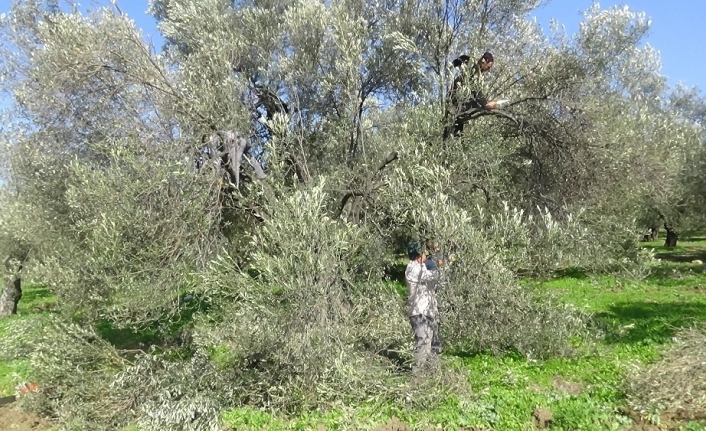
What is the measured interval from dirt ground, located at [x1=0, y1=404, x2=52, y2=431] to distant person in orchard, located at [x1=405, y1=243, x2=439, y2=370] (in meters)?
5.78

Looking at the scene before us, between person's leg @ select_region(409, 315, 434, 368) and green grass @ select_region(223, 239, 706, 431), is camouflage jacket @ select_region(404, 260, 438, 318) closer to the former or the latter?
person's leg @ select_region(409, 315, 434, 368)

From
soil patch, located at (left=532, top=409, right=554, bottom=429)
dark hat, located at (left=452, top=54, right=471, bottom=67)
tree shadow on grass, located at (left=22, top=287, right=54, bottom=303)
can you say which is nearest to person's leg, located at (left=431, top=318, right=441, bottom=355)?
soil patch, located at (left=532, top=409, right=554, bottom=429)

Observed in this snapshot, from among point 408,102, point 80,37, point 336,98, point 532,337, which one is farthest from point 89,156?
point 532,337

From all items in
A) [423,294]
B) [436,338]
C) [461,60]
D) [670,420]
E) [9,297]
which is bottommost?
[9,297]

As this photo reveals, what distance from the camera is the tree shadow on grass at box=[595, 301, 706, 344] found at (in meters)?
10.1

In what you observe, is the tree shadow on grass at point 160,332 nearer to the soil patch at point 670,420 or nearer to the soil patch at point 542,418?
the soil patch at point 542,418

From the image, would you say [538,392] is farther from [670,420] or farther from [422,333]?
[422,333]

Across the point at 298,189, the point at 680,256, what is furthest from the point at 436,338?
the point at 680,256

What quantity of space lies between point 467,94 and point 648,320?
21.7ft

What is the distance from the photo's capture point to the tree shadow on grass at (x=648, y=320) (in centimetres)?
1008

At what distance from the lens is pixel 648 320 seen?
457 inches

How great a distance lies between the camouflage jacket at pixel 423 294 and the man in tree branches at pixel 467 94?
109 inches

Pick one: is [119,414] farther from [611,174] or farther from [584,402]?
[611,174]

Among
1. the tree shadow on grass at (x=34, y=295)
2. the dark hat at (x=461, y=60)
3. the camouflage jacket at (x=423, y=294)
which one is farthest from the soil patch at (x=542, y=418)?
the tree shadow on grass at (x=34, y=295)
